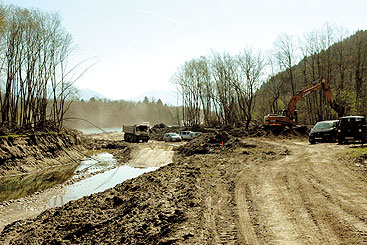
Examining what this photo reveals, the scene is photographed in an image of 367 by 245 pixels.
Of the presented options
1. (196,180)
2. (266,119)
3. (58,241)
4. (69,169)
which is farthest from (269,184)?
(266,119)

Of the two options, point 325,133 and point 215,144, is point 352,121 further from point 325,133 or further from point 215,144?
point 215,144

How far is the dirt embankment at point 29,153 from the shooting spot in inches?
752

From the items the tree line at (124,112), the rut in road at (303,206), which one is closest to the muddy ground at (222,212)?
the rut in road at (303,206)

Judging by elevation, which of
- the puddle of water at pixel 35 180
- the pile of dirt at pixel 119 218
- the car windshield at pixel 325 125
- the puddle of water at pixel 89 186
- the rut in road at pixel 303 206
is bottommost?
the puddle of water at pixel 89 186

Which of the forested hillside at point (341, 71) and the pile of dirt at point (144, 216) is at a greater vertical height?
the forested hillside at point (341, 71)

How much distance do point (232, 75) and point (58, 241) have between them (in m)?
50.5

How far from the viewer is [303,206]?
259 inches

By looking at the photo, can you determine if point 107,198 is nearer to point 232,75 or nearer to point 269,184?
point 269,184

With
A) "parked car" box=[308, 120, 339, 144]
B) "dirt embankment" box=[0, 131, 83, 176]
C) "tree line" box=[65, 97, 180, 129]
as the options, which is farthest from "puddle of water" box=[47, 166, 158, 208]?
"tree line" box=[65, 97, 180, 129]

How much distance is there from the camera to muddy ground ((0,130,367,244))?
5340 millimetres

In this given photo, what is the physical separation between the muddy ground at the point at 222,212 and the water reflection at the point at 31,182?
6028mm

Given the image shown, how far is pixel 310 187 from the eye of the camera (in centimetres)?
820

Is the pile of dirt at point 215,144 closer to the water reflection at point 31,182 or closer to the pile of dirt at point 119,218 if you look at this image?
the water reflection at point 31,182

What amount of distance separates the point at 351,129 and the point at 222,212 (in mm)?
15653
